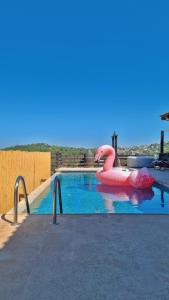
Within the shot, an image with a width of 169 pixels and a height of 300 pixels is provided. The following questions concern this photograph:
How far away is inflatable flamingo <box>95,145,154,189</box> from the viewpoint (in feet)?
28.5

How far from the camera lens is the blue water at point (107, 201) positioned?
6.38m

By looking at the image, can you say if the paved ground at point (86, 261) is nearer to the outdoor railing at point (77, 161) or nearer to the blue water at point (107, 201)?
the blue water at point (107, 201)

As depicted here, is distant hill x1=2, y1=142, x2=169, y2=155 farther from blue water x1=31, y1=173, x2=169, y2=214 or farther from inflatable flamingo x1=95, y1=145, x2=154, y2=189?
blue water x1=31, y1=173, x2=169, y2=214

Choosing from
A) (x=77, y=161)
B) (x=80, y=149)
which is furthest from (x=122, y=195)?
(x=80, y=149)

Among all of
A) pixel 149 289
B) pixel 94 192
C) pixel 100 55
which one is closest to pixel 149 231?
pixel 149 289

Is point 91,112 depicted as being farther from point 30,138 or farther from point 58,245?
point 58,245

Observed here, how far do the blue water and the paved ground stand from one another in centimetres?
235

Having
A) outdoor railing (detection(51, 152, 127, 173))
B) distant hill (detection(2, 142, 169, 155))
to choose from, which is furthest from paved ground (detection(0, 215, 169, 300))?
distant hill (detection(2, 142, 169, 155))

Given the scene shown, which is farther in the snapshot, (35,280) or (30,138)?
(30,138)

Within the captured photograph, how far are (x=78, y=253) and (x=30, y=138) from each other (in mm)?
20944

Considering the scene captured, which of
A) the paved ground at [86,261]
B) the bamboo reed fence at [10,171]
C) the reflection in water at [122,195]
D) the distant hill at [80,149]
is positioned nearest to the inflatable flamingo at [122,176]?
the reflection in water at [122,195]

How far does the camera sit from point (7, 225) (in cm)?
381

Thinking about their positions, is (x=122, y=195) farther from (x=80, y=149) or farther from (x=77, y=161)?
(x=80, y=149)

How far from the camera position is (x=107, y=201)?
744 cm
